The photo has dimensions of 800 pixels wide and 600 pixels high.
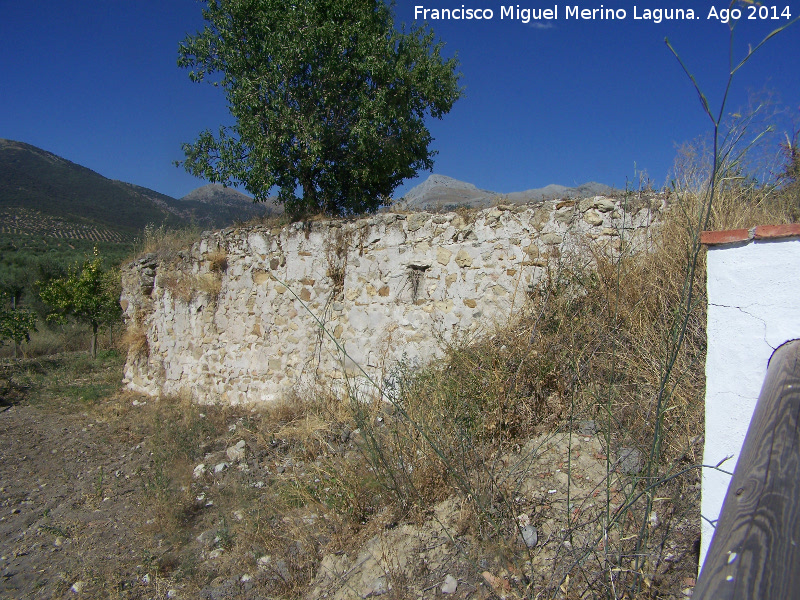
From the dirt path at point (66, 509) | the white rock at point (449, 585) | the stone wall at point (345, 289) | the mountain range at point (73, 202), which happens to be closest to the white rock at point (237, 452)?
the dirt path at point (66, 509)

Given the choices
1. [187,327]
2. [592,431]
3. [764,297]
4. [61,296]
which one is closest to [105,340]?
[61,296]

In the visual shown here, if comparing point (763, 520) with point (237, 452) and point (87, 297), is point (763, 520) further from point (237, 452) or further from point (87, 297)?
point (87, 297)

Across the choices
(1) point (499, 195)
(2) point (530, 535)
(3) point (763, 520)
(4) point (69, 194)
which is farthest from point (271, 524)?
(4) point (69, 194)

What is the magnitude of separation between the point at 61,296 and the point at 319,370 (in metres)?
13.5

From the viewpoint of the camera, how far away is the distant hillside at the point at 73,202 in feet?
122

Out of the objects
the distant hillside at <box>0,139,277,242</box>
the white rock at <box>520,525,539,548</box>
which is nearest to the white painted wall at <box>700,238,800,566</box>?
the white rock at <box>520,525,539,548</box>

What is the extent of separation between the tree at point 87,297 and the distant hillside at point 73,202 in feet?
45.2

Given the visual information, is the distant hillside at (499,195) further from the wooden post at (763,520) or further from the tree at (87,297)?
the tree at (87,297)

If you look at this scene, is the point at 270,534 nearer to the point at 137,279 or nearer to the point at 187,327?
the point at 187,327

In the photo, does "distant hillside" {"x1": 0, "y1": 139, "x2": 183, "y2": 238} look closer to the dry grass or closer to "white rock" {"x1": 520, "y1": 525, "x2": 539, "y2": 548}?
the dry grass

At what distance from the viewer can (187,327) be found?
7941 mm

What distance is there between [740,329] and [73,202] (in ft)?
180

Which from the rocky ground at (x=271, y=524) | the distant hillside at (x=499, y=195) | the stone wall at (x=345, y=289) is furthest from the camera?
the distant hillside at (x=499, y=195)

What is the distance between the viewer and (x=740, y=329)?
1650 millimetres
